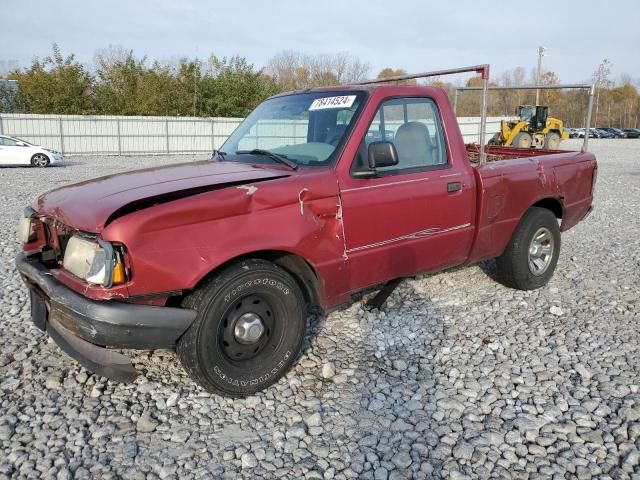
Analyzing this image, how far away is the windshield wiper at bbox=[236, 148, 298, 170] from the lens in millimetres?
3754

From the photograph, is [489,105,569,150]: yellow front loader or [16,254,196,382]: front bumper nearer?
[16,254,196,382]: front bumper

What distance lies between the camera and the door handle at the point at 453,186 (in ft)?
14.0

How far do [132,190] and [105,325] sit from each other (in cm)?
87

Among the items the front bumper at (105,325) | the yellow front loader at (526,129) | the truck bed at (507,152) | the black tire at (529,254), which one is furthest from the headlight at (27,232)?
the yellow front loader at (526,129)

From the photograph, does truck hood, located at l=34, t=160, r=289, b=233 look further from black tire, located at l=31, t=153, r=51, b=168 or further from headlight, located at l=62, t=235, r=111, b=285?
black tire, located at l=31, t=153, r=51, b=168

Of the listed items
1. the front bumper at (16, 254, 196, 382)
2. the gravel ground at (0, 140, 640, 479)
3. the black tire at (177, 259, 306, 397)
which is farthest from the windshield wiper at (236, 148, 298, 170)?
the gravel ground at (0, 140, 640, 479)

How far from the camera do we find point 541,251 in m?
5.54

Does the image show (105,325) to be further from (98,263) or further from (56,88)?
(56,88)

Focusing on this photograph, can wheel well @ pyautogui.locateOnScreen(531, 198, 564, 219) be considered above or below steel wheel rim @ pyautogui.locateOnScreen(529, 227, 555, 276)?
above

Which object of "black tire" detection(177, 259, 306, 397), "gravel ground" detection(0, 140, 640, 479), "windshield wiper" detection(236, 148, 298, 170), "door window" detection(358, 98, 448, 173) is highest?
"door window" detection(358, 98, 448, 173)

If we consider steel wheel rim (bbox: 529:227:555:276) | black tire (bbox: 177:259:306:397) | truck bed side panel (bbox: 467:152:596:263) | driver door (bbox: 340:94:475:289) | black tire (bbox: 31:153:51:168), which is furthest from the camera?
black tire (bbox: 31:153:51:168)

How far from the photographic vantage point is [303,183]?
342cm

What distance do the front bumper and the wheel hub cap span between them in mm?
356

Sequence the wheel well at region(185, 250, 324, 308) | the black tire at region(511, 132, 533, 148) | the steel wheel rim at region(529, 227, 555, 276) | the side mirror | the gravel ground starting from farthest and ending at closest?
the black tire at region(511, 132, 533, 148)
the steel wheel rim at region(529, 227, 555, 276)
the side mirror
the wheel well at region(185, 250, 324, 308)
the gravel ground
